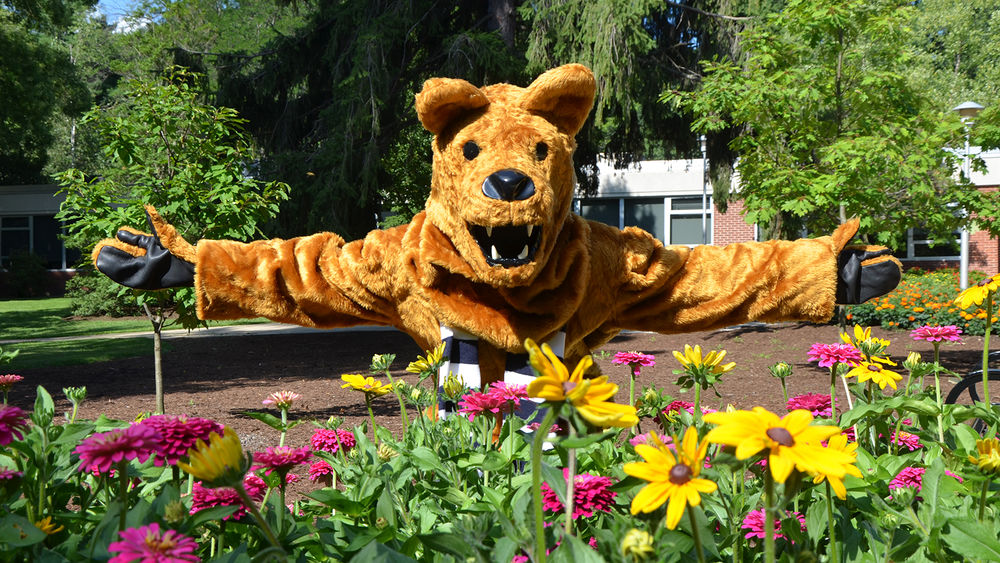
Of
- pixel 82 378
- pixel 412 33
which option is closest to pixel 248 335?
pixel 82 378

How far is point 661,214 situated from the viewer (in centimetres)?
1969

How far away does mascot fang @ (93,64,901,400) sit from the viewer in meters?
2.35

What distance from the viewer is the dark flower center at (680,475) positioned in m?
0.83

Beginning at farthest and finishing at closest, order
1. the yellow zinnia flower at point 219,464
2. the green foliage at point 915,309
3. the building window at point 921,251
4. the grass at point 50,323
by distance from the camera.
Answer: the building window at point 921,251 → the grass at point 50,323 → the green foliage at point 915,309 → the yellow zinnia flower at point 219,464

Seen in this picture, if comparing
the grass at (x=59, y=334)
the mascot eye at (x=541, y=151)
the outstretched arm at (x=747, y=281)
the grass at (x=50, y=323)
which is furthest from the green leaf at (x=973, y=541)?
the grass at (x=50, y=323)

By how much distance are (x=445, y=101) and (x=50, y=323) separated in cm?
1633

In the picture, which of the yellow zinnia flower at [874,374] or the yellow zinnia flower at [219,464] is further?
the yellow zinnia flower at [874,374]

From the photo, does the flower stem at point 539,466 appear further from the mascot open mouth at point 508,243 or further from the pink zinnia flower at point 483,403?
the mascot open mouth at point 508,243

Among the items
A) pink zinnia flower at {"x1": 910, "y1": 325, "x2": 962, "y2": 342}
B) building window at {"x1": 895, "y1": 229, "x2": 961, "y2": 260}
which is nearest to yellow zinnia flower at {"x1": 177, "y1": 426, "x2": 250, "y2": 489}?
pink zinnia flower at {"x1": 910, "y1": 325, "x2": 962, "y2": 342}

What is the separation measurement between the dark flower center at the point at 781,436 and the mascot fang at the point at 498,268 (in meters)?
1.39

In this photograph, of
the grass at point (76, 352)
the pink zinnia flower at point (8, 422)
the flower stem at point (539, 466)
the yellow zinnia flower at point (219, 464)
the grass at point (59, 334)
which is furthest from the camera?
the grass at point (59, 334)

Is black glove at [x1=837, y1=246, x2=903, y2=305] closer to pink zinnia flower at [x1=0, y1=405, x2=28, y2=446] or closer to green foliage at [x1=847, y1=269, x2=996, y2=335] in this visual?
pink zinnia flower at [x1=0, y1=405, x2=28, y2=446]

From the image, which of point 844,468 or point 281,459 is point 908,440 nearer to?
point 844,468

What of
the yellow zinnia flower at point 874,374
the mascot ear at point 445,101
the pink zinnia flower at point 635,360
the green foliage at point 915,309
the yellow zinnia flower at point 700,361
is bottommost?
the green foliage at point 915,309
